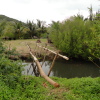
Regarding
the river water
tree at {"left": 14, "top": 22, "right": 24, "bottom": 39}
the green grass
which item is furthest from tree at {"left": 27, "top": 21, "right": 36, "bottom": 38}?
the green grass

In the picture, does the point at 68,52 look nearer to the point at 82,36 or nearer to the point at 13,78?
the point at 82,36

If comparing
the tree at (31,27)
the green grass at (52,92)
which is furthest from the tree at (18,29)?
the green grass at (52,92)

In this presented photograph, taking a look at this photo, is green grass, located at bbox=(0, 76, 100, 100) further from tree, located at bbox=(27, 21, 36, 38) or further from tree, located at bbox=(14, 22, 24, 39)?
tree, located at bbox=(27, 21, 36, 38)

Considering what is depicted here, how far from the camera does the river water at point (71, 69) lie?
382 inches

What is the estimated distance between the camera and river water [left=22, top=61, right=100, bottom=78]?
31.9ft

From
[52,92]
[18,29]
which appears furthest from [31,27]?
[52,92]

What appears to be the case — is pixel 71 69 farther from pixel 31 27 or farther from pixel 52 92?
pixel 31 27

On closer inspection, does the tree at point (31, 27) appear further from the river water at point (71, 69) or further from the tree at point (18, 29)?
the river water at point (71, 69)

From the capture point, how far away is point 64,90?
15.4 ft

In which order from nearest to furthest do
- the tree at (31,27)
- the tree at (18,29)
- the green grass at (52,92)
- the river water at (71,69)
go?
the green grass at (52,92) → the river water at (71,69) → the tree at (18,29) → the tree at (31,27)

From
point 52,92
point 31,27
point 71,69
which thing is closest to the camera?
point 52,92

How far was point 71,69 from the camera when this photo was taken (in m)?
10.9

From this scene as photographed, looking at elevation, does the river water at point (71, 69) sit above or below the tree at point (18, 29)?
below

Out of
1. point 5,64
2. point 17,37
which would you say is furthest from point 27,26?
point 5,64
